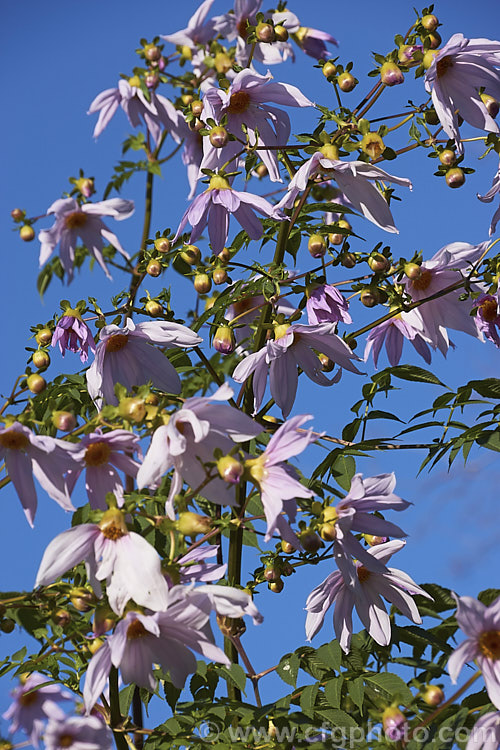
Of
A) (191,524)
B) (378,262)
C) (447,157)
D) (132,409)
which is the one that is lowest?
(191,524)

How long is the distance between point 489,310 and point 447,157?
1.09 ft

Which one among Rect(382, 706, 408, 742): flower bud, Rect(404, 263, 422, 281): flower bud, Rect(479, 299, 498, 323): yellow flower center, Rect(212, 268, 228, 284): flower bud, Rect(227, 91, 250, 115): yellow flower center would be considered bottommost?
Rect(382, 706, 408, 742): flower bud

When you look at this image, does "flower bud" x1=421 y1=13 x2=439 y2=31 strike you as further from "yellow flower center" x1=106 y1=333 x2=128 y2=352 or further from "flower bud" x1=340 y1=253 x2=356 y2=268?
"yellow flower center" x1=106 y1=333 x2=128 y2=352

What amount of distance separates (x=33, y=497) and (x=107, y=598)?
245 mm

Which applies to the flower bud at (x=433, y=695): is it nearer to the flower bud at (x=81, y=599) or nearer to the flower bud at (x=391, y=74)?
the flower bud at (x=81, y=599)

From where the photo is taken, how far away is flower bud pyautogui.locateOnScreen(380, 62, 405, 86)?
175 cm

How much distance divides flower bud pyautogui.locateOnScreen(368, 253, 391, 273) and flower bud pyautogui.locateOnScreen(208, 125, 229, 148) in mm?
389

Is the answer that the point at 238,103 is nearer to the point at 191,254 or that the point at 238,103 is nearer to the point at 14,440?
the point at 191,254

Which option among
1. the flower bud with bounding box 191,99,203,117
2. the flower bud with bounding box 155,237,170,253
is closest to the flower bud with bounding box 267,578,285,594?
the flower bud with bounding box 155,237,170,253

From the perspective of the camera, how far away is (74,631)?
4.89 feet

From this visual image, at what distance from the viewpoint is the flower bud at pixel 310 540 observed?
138 cm

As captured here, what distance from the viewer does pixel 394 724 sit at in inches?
53.6

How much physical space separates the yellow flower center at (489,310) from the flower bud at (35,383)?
36.0 inches

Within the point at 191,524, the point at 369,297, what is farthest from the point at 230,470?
the point at 369,297
